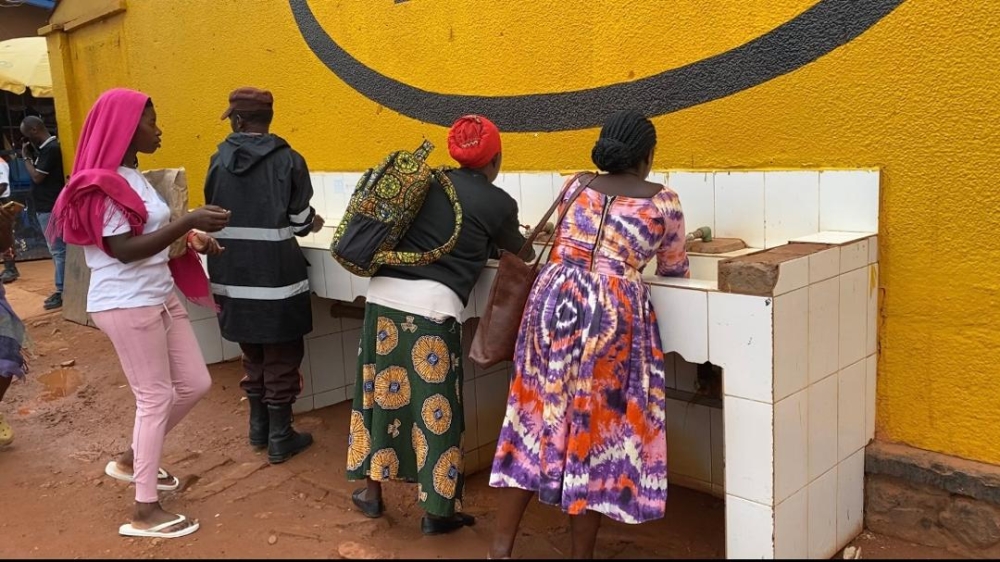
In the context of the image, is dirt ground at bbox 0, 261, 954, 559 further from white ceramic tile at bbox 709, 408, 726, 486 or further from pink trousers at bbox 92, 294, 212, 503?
pink trousers at bbox 92, 294, 212, 503

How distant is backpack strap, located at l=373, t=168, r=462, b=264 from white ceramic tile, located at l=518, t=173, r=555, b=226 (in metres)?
1.22

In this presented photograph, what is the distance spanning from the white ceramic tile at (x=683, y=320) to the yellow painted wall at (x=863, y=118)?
3.11 ft

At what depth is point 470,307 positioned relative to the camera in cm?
366

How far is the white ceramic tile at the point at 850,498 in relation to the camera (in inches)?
125

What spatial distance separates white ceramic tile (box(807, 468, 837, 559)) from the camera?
2977mm

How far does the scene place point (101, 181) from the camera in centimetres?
322

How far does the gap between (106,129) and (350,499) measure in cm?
194

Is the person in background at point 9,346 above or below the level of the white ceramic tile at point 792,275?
below

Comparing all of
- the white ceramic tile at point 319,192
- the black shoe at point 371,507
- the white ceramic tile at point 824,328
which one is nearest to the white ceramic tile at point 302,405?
the white ceramic tile at point 319,192

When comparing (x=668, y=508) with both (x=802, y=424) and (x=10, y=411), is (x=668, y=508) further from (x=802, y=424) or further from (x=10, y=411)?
(x=10, y=411)

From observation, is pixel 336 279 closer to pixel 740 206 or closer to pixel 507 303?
pixel 507 303

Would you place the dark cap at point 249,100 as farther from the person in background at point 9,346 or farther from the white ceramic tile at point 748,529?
the white ceramic tile at point 748,529

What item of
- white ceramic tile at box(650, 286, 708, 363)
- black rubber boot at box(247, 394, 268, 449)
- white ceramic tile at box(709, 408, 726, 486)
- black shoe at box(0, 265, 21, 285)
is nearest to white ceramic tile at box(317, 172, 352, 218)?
black rubber boot at box(247, 394, 268, 449)

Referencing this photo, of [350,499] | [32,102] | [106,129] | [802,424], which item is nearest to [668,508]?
[802,424]
